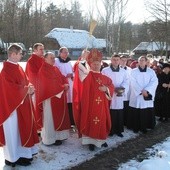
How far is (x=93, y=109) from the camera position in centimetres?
645

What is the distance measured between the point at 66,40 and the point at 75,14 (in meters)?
23.2

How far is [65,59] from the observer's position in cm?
767

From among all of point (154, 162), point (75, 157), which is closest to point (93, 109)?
point (75, 157)

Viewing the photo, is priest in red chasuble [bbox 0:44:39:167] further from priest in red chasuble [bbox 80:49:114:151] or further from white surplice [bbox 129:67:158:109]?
white surplice [bbox 129:67:158:109]

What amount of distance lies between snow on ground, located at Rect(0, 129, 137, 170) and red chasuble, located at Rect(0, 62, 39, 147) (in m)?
0.50

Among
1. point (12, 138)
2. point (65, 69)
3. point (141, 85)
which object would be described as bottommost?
point (12, 138)

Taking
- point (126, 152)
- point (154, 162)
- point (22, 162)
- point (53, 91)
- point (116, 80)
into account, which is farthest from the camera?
point (116, 80)

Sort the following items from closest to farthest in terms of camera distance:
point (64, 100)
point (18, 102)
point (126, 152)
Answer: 1. point (18, 102)
2. point (126, 152)
3. point (64, 100)

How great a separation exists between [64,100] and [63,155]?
45.9 inches

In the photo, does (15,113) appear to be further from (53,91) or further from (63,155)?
(63,155)

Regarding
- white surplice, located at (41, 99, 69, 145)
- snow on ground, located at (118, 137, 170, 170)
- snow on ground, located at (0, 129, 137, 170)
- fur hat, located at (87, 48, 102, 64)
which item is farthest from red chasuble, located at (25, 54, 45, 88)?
snow on ground, located at (118, 137, 170, 170)

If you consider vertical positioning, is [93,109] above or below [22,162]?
above

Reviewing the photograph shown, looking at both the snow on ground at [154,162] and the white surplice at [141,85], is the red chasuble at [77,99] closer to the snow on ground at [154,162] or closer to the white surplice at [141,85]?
the snow on ground at [154,162]

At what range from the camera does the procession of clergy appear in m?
5.35
